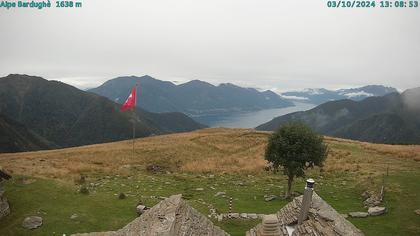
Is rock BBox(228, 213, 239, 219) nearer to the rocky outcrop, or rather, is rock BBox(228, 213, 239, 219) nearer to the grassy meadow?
the grassy meadow

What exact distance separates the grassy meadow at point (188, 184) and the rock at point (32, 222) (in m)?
0.49

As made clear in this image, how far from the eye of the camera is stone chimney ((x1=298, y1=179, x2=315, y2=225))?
1639cm

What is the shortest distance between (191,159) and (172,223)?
4102 centimetres

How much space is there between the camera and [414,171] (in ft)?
136

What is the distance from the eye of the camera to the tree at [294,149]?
117ft

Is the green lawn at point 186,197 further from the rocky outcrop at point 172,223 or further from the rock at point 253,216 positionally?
the rocky outcrop at point 172,223

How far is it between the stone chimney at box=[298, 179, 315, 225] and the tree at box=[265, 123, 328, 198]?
18.5 metres

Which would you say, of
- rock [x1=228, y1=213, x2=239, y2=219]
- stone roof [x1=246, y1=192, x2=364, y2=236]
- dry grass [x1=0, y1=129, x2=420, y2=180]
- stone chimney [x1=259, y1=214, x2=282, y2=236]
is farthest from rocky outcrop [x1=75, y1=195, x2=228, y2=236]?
dry grass [x1=0, y1=129, x2=420, y2=180]

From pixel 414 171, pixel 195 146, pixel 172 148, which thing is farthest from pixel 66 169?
pixel 414 171

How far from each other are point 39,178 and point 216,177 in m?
19.4

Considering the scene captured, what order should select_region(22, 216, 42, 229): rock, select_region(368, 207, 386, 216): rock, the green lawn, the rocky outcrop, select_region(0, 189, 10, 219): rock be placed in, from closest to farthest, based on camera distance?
the rocky outcrop < select_region(22, 216, 42, 229): rock < the green lawn < select_region(0, 189, 10, 219): rock < select_region(368, 207, 386, 216): rock

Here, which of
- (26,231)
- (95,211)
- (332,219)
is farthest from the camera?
(95,211)

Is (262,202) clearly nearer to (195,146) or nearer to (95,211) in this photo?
(95,211)

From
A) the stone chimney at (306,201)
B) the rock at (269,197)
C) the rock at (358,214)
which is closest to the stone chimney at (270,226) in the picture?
the stone chimney at (306,201)
